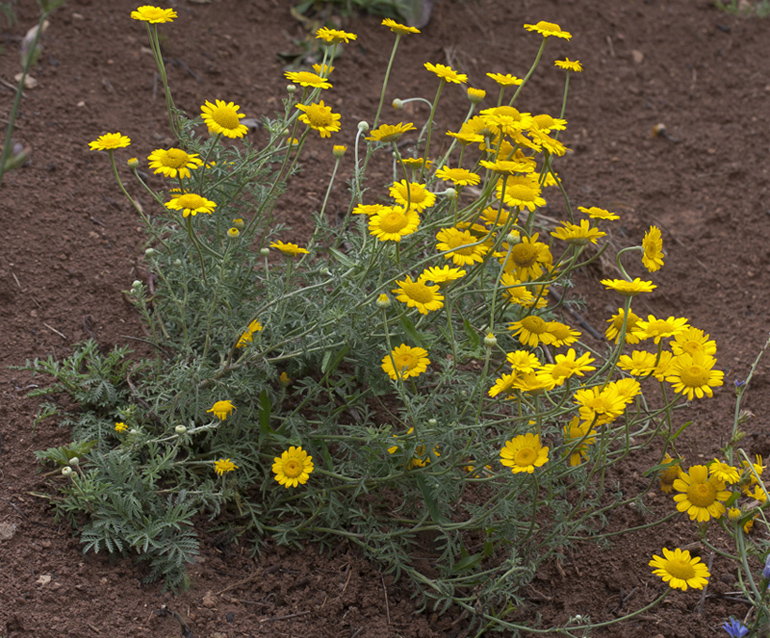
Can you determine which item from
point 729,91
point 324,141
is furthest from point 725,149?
point 324,141

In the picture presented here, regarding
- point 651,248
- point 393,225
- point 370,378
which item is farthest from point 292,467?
point 651,248

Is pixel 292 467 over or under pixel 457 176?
under

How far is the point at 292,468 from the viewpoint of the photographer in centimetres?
222

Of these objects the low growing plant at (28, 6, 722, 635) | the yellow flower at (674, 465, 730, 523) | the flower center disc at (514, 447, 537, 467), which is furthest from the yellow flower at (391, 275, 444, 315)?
the yellow flower at (674, 465, 730, 523)

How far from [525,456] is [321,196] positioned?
6.96 ft

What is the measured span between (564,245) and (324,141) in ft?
4.54

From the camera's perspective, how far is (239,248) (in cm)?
236

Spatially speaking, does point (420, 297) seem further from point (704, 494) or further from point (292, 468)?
point (704, 494)

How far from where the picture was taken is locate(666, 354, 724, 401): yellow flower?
6.39ft

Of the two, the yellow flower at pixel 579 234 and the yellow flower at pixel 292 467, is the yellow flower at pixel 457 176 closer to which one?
the yellow flower at pixel 579 234

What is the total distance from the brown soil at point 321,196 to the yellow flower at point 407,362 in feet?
2.31

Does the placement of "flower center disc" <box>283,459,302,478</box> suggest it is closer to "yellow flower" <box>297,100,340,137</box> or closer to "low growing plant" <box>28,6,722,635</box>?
"low growing plant" <box>28,6,722,635</box>

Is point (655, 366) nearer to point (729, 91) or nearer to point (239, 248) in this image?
point (239, 248)

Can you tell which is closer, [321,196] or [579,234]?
[579,234]
